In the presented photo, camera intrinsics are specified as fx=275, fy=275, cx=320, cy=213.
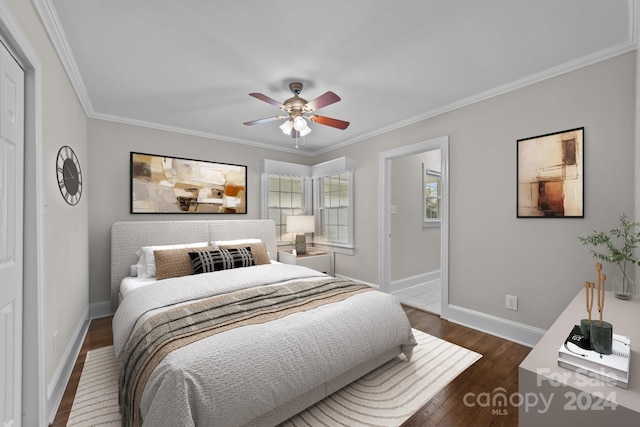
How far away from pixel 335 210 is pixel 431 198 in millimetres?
1865

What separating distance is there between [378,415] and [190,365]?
1198 millimetres

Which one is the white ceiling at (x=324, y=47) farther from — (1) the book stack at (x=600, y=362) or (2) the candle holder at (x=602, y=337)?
(1) the book stack at (x=600, y=362)

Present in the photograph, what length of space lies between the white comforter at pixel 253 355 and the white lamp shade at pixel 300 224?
7.54ft

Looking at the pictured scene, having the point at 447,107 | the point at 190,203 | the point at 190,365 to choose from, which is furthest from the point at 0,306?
the point at 447,107

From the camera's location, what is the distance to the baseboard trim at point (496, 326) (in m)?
2.58

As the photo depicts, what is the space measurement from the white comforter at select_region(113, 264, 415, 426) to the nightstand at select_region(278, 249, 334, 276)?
77.6 inches

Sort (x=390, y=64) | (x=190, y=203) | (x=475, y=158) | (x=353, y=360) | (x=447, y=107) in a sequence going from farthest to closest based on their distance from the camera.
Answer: (x=190, y=203) < (x=447, y=107) < (x=475, y=158) < (x=390, y=64) < (x=353, y=360)

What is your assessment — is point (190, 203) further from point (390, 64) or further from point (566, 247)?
point (566, 247)

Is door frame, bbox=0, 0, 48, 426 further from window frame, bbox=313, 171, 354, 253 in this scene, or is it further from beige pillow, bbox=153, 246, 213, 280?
window frame, bbox=313, 171, 354, 253

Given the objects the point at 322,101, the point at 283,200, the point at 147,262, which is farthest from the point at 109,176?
the point at 322,101

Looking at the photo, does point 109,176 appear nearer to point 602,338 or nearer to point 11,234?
point 11,234

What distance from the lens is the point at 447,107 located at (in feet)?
10.4

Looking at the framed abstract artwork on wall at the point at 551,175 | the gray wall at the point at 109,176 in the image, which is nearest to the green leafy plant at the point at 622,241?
the framed abstract artwork on wall at the point at 551,175

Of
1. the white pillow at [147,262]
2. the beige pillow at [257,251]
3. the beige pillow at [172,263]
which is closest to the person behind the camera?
the beige pillow at [172,263]
